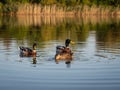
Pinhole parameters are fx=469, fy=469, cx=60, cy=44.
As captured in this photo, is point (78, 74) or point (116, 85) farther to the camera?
point (78, 74)

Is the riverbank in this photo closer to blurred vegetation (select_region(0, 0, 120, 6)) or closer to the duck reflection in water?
blurred vegetation (select_region(0, 0, 120, 6))

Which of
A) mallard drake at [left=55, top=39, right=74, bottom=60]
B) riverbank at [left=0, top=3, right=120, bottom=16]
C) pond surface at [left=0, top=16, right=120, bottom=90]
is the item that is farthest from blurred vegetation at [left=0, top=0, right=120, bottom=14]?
mallard drake at [left=55, top=39, right=74, bottom=60]

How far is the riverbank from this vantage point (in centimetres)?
5891

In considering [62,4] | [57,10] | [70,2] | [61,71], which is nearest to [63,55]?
[61,71]

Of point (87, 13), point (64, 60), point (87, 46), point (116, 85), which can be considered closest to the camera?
point (116, 85)

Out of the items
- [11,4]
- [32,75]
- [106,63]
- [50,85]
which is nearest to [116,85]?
[50,85]

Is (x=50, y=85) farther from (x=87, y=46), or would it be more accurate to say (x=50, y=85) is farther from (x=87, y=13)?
(x=87, y=13)

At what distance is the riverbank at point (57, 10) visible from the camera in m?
58.9

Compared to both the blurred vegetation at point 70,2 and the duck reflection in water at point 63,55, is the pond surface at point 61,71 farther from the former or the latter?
the blurred vegetation at point 70,2

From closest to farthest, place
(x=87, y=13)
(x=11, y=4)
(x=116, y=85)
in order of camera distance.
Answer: (x=116, y=85), (x=87, y=13), (x=11, y=4)

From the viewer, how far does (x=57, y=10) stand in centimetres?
5916

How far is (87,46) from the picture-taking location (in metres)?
22.8

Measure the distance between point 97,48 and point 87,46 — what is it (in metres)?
0.91

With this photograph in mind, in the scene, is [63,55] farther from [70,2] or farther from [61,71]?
[70,2]
